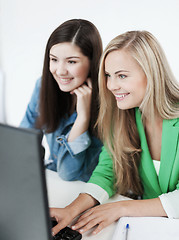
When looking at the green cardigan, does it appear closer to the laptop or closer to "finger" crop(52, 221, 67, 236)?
"finger" crop(52, 221, 67, 236)

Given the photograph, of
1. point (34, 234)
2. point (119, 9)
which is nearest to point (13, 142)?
point (34, 234)

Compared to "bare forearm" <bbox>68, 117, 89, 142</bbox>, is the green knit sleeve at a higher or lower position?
lower

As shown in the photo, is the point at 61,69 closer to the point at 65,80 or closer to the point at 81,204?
the point at 65,80

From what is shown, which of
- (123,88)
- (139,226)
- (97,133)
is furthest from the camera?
(97,133)

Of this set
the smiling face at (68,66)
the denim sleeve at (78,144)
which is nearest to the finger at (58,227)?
the denim sleeve at (78,144)

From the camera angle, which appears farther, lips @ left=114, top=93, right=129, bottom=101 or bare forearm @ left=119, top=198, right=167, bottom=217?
lips @ left=114, top=93, right=129, bottom=101

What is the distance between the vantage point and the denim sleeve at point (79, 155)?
127 cm

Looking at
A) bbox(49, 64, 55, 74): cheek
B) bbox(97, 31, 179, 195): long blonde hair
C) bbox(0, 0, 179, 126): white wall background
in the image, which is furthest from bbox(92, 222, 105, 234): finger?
bbox(49, 64, 55, 74): cheek

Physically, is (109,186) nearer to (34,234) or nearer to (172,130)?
(172,130)

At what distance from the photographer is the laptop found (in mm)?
385

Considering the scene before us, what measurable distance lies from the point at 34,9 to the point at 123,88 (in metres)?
0.69

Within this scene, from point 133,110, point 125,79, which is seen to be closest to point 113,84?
point 125,79

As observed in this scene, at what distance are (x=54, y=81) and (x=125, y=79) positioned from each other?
0.46 metres

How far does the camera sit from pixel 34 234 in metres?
0.46
